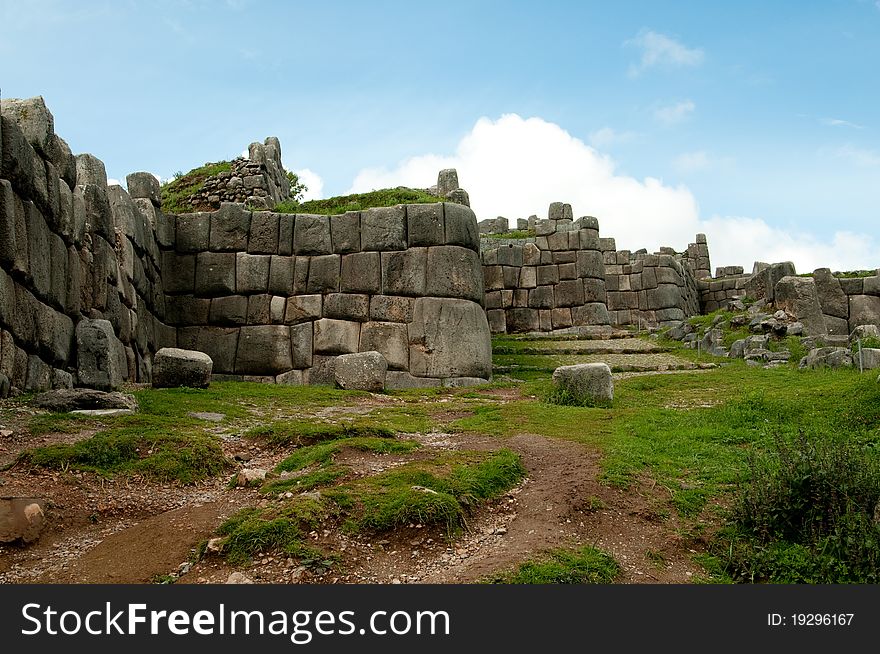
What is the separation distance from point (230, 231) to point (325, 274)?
2595mm

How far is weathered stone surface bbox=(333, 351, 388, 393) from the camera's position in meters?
17.0

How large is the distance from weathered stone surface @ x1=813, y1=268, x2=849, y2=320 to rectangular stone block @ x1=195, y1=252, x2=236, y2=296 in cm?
1750

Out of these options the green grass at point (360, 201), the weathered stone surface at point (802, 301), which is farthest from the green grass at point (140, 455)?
the weathered stone surface at point (802, 301)

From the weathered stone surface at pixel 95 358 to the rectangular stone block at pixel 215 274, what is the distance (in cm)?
607

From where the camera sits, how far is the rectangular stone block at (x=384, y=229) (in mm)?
19328

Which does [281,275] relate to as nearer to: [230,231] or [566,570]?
[230,231]

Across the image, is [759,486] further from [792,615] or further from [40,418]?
[40,418]

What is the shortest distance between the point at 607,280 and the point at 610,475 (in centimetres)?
2837

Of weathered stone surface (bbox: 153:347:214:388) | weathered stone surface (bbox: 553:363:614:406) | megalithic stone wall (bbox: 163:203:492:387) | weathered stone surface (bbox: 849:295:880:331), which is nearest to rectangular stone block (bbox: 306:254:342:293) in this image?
megalithic stone wall (bbox: 163:203:492:387)

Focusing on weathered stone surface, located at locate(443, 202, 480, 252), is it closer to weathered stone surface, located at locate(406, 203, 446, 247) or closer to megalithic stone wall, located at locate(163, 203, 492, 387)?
megalithic stone wall, located at locate(163, 203, 492, 387)

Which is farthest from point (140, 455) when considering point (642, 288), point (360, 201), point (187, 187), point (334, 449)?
point (642, 288)

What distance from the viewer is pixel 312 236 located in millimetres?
19875

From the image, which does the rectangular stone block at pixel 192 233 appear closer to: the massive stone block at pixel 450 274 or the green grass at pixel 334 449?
the massive stone block at pixel 450 274

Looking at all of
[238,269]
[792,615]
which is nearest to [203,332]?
[238,269]
